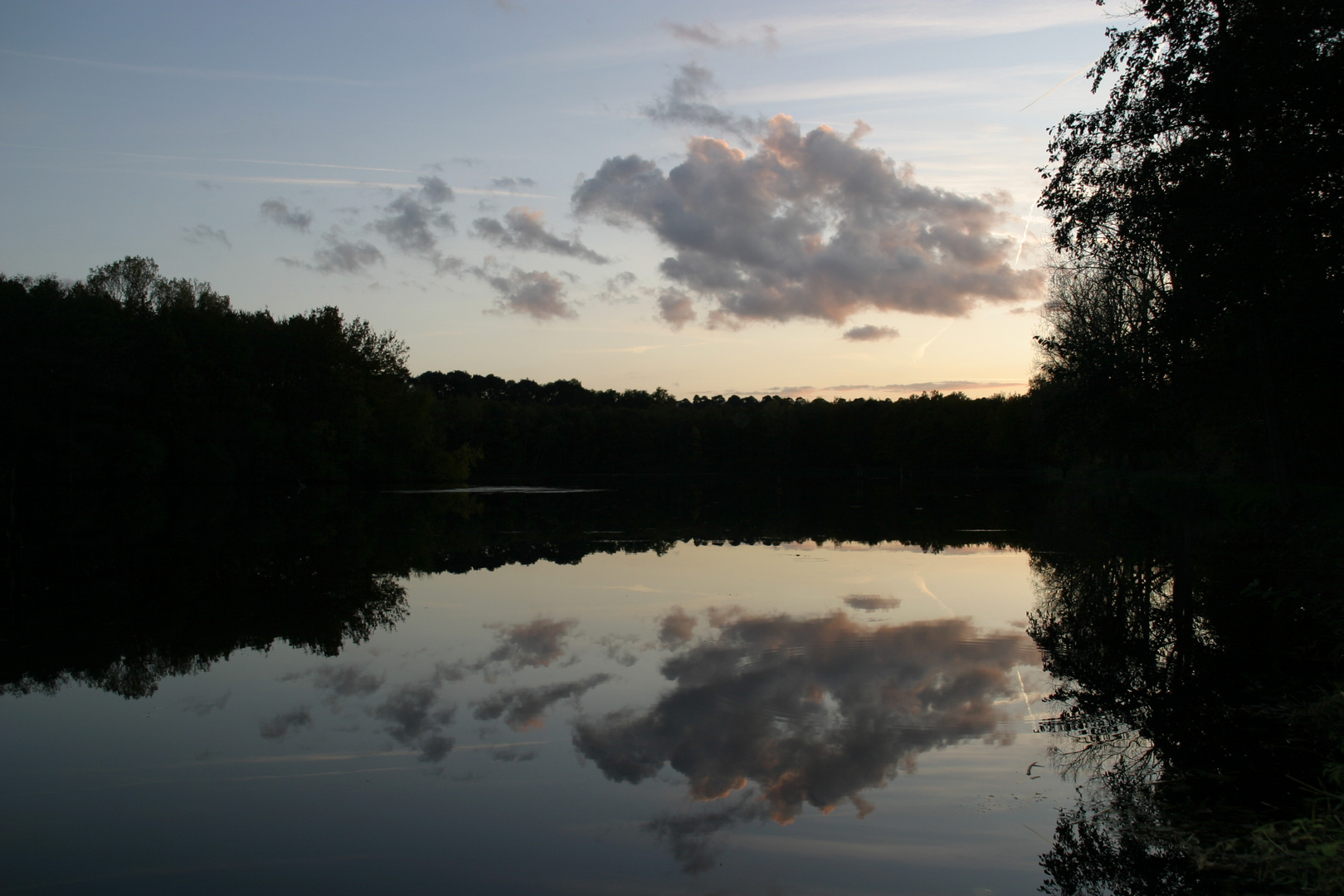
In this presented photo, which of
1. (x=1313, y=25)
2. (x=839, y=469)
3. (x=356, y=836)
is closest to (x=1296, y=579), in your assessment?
(x=1313, y=25)

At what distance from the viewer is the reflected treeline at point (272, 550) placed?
896cm

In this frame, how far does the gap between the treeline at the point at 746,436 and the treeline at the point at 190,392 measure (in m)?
34.9

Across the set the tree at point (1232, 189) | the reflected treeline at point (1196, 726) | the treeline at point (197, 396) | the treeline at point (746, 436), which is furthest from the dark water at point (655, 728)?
the treeline at point (746, 436)

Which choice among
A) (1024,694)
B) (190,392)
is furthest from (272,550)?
(190,392)

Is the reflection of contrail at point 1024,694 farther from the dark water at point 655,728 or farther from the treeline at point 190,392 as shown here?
the treeline at point 190,392

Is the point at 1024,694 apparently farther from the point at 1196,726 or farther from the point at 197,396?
the point at 197,396

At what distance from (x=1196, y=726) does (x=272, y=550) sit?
52.4 feet

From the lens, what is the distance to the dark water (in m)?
4.38

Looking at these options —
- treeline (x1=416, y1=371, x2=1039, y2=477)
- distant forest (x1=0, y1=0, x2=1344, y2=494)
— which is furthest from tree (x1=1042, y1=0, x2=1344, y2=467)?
treeline (x1=416, y1=371, x2=1039, y2=477)

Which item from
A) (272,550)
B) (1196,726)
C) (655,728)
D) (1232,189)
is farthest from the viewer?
Answer: (272,550)

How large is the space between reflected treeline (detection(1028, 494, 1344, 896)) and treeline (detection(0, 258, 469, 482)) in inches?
1655

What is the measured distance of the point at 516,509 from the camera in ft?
102

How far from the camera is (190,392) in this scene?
1928 inches

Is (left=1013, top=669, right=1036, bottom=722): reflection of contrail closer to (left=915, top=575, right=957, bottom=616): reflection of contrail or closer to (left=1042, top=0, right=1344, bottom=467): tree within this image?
(left=915, top=575, right=957, bottom=616): reflection of contrail
